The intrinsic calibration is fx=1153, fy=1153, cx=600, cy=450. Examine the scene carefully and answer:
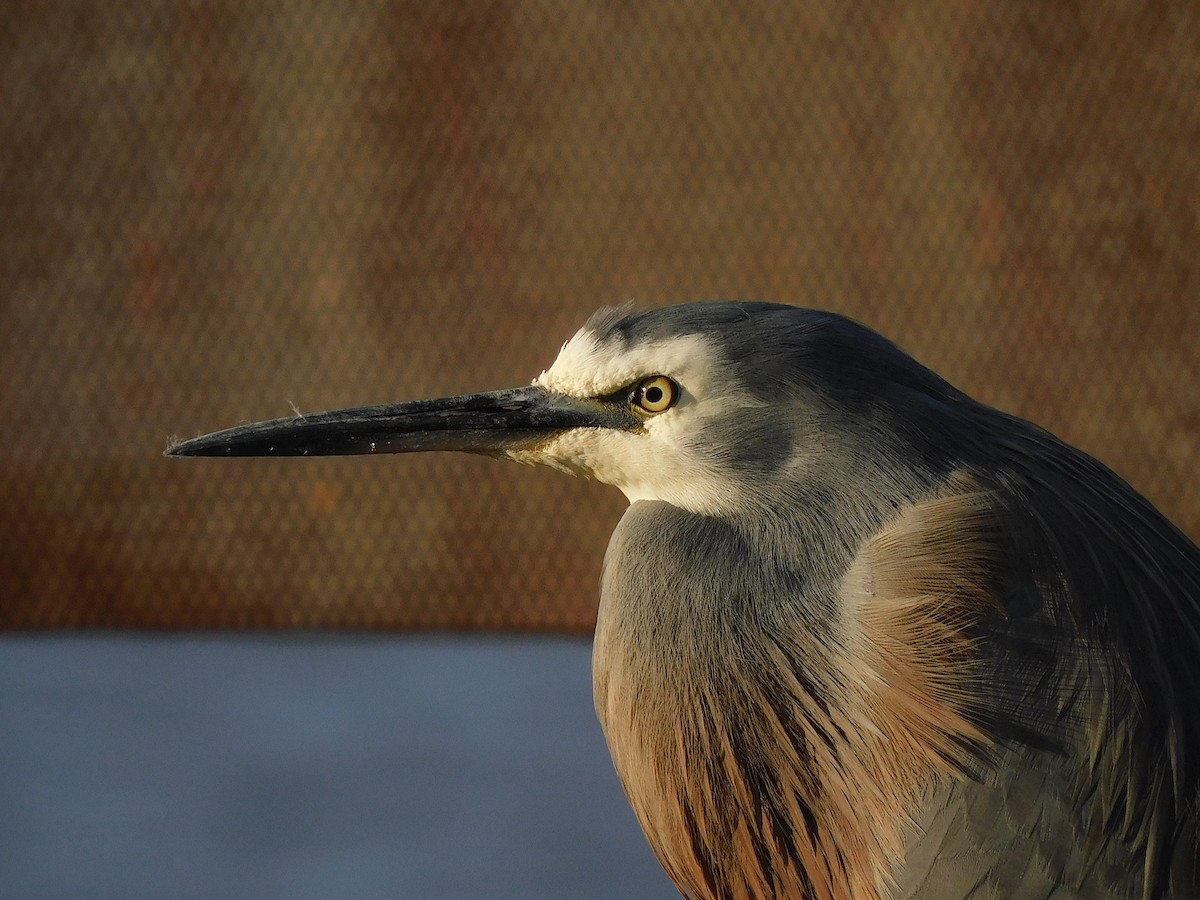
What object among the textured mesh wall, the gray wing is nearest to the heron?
the gray wing

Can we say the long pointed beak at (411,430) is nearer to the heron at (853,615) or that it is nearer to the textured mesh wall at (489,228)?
the heron at (853,615)

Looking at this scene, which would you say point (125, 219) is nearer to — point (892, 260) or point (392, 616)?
point (392, 616)

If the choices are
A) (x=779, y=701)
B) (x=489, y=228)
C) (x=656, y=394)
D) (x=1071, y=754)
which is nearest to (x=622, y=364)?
(x=656, y=394)

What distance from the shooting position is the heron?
983mm

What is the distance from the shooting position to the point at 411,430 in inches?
48.9

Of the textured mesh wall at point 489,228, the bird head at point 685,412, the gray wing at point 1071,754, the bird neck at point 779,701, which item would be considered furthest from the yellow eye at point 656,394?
the textured mesh wall at point 489,228

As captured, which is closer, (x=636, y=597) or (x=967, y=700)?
(x=967, y=700)

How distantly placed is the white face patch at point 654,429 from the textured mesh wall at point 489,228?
3.83 ft

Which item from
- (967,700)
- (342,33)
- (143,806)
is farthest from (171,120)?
(967,700)

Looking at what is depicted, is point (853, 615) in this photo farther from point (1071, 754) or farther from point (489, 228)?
point (489, 228)

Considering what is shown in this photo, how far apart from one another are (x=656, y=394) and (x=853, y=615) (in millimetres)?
291

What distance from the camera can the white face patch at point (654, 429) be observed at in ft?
3.69

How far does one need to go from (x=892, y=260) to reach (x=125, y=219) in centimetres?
159

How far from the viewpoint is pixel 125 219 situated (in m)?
2.38
